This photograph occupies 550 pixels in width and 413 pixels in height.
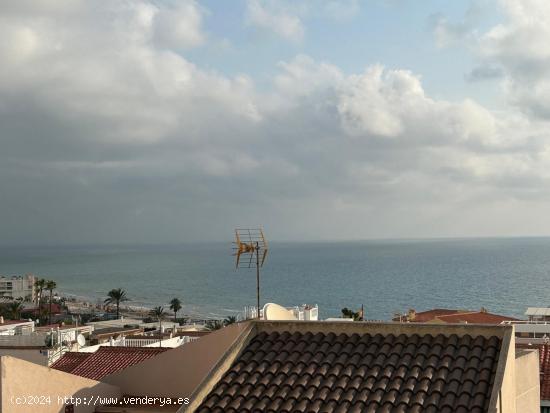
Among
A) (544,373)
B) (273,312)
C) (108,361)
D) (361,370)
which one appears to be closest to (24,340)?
(108,361)

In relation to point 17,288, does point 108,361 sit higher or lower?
higher

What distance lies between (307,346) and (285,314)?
9.22ft

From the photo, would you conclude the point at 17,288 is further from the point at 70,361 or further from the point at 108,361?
the point at 108,361

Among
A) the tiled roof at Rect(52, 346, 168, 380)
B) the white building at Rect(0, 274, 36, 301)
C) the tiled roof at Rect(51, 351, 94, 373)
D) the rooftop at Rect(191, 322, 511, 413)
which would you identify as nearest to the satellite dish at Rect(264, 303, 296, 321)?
the rooftop at Rect(191, 322, 511, 413)

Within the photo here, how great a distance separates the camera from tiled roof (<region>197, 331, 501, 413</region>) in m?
7.98

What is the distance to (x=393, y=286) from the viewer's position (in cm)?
17612

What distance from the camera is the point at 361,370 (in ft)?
28.7

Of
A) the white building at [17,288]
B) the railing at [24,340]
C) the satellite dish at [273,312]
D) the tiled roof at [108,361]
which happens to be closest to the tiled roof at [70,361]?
the tiled roof at [108,361]

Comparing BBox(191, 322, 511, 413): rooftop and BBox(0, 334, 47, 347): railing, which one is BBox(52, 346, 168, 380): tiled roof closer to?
BBox(191, 322, 511, 413): rooftop

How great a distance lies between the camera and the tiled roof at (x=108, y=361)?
1817 cm

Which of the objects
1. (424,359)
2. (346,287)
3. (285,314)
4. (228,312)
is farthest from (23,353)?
(346,287)

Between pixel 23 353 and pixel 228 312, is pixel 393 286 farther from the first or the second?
pixel 23 353

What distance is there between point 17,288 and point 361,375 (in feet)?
453

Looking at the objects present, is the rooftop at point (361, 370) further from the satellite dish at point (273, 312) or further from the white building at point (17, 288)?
the white building at point (17, 288)
